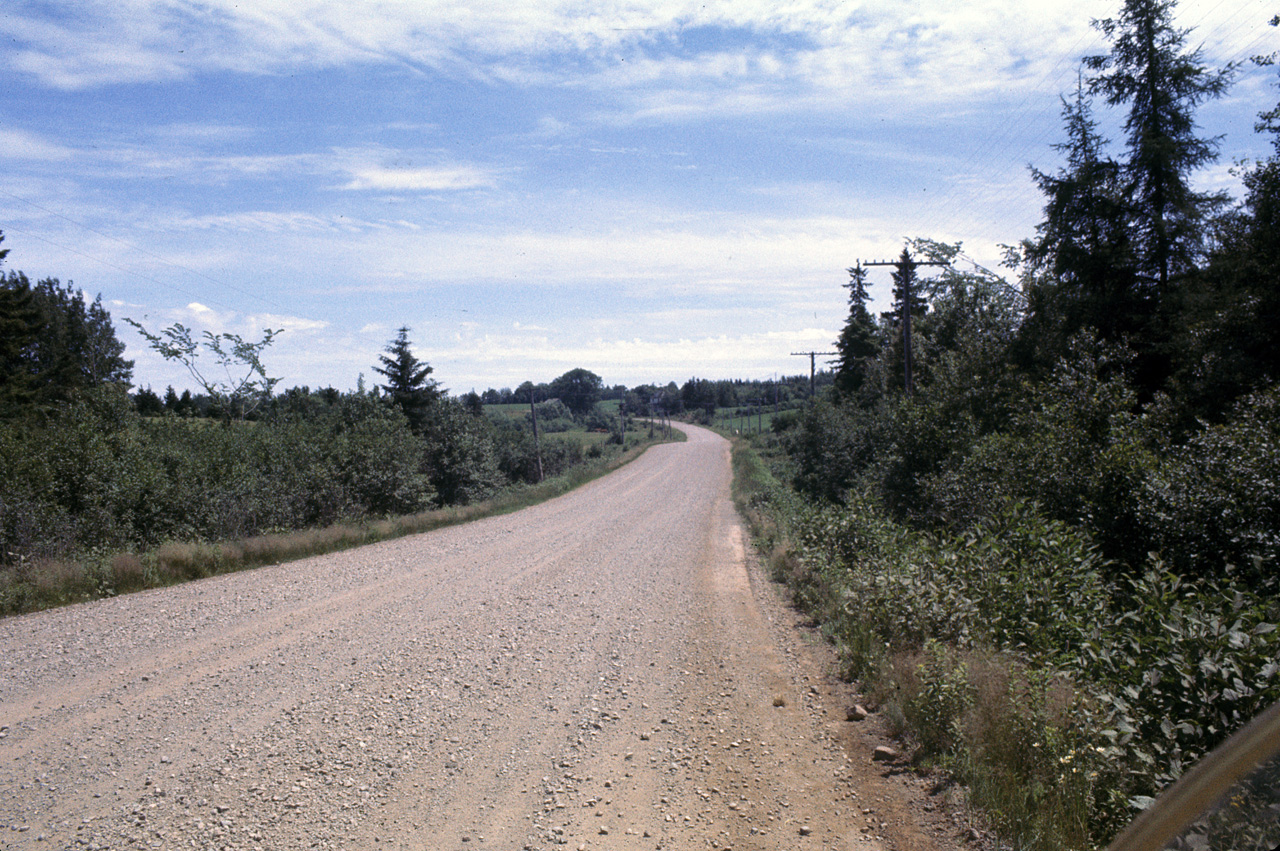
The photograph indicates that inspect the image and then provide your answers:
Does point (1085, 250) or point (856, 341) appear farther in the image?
point (856, 341)

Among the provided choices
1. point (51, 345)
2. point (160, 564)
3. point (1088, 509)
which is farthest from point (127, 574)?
point (51, 345)

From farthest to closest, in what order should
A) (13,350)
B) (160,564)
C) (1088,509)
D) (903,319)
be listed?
(13,350)
(903,319)
(160,564)
(1088,509)

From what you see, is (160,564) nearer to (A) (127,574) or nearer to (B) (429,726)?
(A) (127,574)

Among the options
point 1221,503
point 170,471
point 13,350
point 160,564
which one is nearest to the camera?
point 1221,503

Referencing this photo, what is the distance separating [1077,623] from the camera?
5.73 m

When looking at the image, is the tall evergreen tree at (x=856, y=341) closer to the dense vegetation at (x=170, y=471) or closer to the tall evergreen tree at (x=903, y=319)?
the tall evergreen tree at (x=903, y=319)

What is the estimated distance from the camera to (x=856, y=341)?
1858 inches

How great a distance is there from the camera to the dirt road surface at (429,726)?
430 centimetres

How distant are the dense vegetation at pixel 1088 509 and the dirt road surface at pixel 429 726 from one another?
91 centimetres

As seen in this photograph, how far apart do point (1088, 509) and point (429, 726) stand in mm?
8009

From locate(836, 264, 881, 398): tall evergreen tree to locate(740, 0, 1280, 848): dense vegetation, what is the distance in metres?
19.6

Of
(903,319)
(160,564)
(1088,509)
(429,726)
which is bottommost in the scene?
(429,726)

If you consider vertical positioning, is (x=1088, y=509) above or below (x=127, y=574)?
above

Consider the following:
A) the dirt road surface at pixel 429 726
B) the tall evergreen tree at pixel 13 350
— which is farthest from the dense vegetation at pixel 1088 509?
the tall evergreen tree at pixel 13 350
